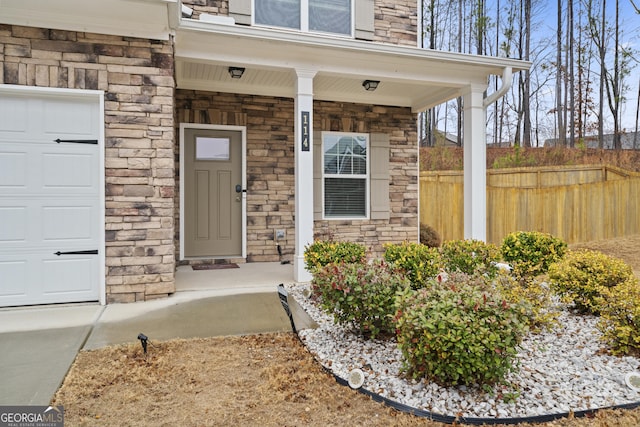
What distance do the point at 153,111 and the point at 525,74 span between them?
48.6ft

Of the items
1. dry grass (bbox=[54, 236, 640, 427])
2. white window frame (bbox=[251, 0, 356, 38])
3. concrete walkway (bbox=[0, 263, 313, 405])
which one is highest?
white window frame (bbox=[251, 0, 356, 38])

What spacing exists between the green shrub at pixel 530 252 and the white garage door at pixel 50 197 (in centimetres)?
431

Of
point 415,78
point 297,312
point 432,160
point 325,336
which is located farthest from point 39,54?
point 432,160

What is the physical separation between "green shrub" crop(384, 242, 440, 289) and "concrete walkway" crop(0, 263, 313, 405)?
1213 millimetres

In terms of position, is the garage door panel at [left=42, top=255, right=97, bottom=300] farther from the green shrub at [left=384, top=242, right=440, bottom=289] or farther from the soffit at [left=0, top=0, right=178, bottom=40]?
the green shrub at [left=384, top=242, right=440, bottom=289]

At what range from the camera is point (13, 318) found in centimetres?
352

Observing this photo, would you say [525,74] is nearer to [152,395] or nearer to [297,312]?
[297,312]

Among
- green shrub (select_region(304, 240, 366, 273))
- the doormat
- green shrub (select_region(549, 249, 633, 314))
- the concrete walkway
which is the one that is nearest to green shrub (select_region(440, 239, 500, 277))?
green shrub (select_region(549, 249, 633, 314))

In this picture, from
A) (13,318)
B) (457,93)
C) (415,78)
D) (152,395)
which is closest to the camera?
(152,395)

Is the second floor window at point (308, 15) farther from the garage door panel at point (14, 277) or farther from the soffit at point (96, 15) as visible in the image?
the garage door panel at point (14, 277)

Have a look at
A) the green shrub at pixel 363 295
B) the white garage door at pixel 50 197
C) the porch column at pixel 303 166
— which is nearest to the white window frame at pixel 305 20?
the porch column at pixel 303 166

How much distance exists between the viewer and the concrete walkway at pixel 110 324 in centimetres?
242

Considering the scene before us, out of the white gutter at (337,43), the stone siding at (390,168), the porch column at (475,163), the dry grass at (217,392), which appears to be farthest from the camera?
the stone siding at (390,168)

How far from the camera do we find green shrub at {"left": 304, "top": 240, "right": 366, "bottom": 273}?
442cm
